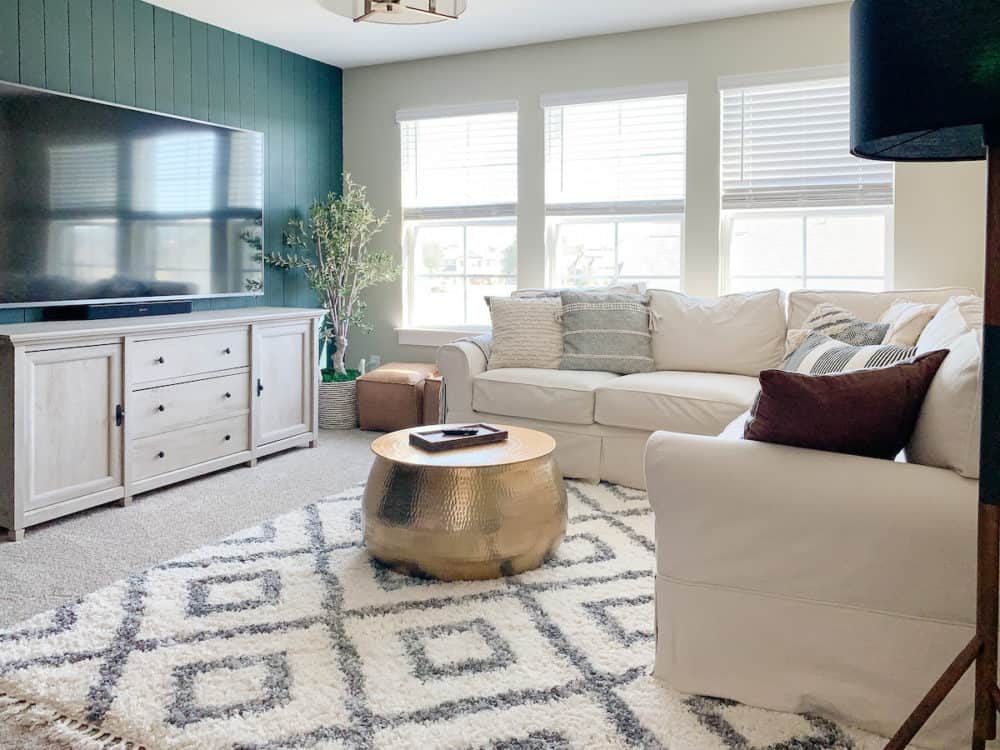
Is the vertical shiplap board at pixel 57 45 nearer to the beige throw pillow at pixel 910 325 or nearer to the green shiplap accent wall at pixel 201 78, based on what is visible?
the green shiplap accent wall at pixel 201 78

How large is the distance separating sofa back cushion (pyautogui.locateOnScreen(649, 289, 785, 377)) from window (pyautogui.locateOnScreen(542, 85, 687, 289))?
2.27 feet

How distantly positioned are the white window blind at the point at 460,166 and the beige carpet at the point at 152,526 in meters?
1.85

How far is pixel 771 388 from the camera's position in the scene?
1.81 metres

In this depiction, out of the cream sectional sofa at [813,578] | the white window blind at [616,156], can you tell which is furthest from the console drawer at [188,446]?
the cream sectional sofa at [813,578]

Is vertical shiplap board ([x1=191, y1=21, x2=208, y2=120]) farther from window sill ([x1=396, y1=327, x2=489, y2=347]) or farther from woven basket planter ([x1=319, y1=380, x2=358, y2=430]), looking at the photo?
window sill ([x1=396, y1=327, x2=489, y2=347])

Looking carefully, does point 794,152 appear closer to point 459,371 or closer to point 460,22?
point 460,22

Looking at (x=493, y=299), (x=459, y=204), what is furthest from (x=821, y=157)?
(x=459, y=204)

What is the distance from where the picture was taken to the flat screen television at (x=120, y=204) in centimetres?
334

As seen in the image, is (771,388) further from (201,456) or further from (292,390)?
(292,390)

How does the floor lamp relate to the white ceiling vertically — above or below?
below

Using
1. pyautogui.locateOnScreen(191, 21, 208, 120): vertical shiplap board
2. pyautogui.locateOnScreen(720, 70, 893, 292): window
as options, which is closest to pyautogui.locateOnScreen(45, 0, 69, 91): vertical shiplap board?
pyautogui.locateOnScreen(191, 21, 208, 120): vertical shiplap board

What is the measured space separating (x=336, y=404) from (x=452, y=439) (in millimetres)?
2521

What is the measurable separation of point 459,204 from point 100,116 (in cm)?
228

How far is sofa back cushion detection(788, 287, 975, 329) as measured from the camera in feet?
11.8
